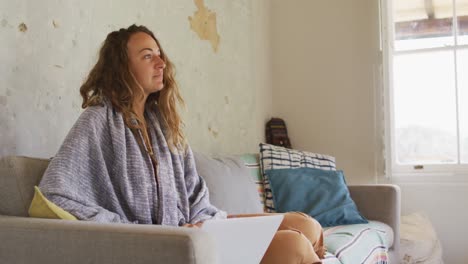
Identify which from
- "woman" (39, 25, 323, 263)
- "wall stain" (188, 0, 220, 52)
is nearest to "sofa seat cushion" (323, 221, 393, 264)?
"woman" (39, 25, 323, 263)

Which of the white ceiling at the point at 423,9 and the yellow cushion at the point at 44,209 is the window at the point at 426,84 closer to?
the white ceiling at the point at 423,9

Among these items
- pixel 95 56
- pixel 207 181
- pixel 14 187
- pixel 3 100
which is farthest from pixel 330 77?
pixel 14 187

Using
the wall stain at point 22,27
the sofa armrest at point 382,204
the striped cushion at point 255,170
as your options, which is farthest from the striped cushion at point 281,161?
the wall stain at point 22,27

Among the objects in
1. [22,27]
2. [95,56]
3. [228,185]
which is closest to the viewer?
[22,27]

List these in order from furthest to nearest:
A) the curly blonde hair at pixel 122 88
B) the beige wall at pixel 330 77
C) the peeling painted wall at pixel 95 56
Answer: the beige wall at pixel 330 77 < the peeling painted wall at pixel 95 56 < the curly blonde hair at pixel 122 88

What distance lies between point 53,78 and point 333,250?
1182 mm

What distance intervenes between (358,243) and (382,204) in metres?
0.67

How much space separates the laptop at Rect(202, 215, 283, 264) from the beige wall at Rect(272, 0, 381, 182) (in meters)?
2.54

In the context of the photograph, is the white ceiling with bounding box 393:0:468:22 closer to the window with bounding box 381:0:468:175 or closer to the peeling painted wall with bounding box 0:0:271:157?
the window with bounding box 381:0:468:175

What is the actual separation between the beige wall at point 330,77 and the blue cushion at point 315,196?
97 cm

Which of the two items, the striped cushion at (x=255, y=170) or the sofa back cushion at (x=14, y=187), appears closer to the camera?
the sofa back cushion at (x=14, y=187)

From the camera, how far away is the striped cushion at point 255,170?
9.50 feet

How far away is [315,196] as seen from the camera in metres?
2.84

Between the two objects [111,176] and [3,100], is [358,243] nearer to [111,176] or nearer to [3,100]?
[111,176]
